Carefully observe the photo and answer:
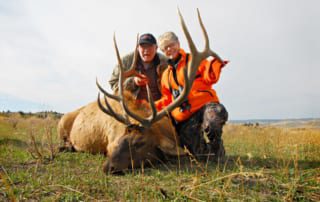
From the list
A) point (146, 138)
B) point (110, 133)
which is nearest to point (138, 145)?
point (146, 138)

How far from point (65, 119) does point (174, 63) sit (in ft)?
8.98

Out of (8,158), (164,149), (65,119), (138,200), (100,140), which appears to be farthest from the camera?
(65,119)

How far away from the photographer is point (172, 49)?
4531mm

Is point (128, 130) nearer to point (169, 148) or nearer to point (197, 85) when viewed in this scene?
point (169, 148)

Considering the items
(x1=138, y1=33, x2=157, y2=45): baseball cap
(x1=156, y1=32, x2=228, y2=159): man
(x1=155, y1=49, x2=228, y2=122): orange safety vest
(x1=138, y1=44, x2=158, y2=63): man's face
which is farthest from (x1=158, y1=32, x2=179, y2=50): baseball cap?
(x1=138, y1=44, x2=158, y2=63): man's face

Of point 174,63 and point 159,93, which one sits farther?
point 159,93

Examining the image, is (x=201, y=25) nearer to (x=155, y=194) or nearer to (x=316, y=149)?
(x=155, y=194)

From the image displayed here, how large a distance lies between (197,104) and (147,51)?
4.82 feet

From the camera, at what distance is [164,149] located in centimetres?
381

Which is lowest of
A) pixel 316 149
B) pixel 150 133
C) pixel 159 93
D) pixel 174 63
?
pixel 316 149

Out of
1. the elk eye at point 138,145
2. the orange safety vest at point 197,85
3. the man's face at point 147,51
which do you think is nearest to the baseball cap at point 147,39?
the man's face at point 147,51

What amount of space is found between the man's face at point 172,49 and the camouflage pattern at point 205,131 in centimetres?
93

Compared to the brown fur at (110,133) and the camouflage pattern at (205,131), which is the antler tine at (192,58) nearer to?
the camouflage pattern at (205,131)

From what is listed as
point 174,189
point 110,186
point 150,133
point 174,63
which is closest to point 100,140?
point 150,133
